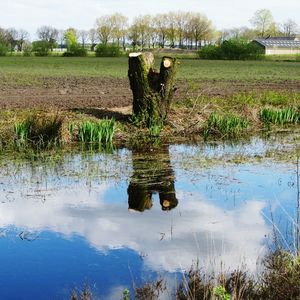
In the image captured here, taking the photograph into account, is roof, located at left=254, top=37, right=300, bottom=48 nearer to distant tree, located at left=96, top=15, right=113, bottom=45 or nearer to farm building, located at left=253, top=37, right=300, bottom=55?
farm building, located at left=253, top=37, right=300, bottom=55

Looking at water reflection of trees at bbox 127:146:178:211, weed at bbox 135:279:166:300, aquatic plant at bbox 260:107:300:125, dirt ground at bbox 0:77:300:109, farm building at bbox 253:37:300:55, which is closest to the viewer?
weed at bbox 135:279:166:300

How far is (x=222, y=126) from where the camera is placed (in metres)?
15.9

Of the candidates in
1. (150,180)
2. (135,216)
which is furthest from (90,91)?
(135,216)

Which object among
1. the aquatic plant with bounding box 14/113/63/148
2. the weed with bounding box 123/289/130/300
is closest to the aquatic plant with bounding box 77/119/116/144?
the aquatic plant with bounding box 14/113/63/148

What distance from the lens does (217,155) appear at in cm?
1348

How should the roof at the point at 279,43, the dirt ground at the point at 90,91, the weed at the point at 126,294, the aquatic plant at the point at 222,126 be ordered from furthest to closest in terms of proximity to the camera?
the roof at the point at 279,43, the dirt ground at the point at 90,91, the aquatic plant at the point at 222,126, the weed at the point at 126,294

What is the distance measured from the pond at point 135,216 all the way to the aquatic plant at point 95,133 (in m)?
0.88

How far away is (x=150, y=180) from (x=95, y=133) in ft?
12.3

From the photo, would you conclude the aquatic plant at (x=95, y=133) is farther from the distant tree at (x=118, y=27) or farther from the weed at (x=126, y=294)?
the distant tree at (x=118, y=27)

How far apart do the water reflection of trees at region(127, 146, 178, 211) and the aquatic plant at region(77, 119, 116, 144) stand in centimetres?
99

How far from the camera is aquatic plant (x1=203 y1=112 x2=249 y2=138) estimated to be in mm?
15859

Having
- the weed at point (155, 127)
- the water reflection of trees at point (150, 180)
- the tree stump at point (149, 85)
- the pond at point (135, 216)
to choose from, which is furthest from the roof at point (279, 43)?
the pond at point (135, 216)

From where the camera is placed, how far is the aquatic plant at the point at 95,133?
1448 cm

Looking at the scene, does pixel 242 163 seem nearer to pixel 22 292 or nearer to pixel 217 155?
pixel 217 155
